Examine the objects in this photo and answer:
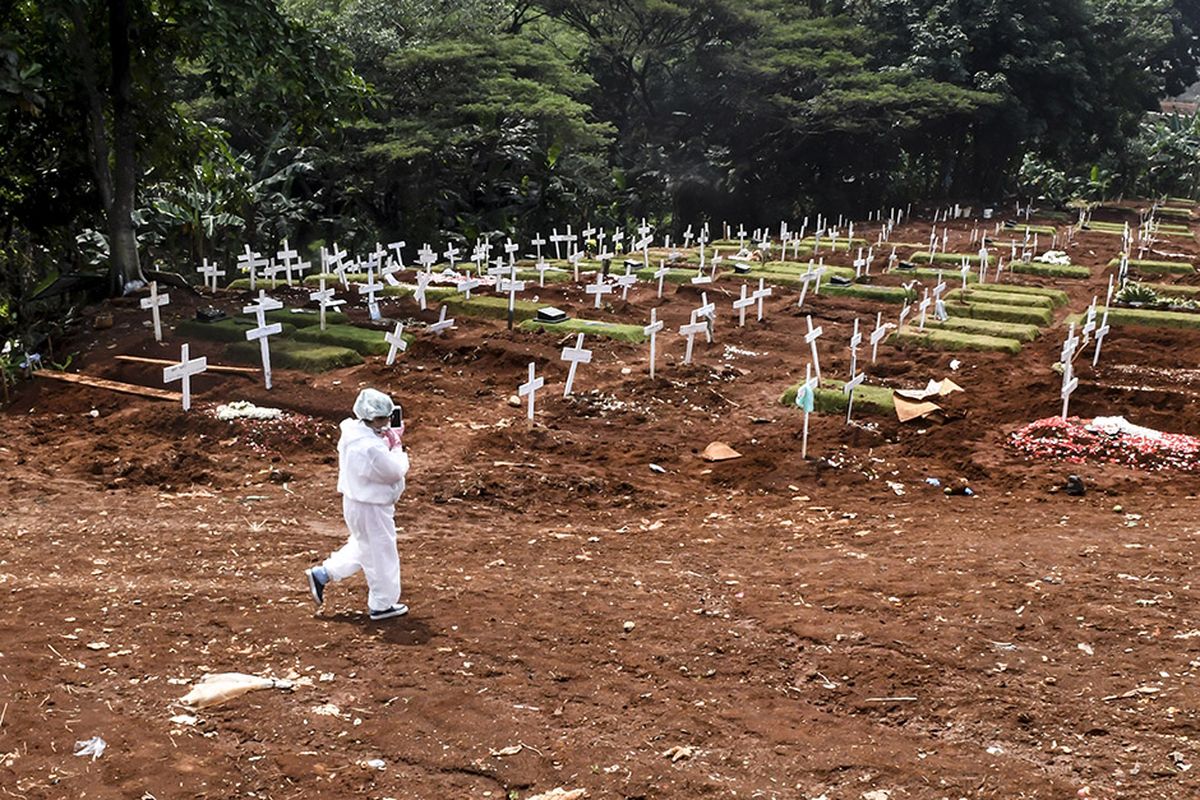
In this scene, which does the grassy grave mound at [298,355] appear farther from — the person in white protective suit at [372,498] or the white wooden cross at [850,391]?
the person in white protective suit at [372,498]

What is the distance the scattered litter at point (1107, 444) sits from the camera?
1037cm

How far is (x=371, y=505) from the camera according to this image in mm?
6352

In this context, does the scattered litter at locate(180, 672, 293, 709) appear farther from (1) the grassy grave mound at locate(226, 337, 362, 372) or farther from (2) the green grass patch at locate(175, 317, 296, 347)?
(2) the green grass patch at locate(175, 317, 296, 347)

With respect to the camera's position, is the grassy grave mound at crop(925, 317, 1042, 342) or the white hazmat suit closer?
the white hazmat suit

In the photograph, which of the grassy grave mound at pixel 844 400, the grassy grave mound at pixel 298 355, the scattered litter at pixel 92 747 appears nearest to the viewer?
the scattered litter at pixel 92 747

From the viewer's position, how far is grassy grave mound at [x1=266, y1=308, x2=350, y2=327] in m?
15.9

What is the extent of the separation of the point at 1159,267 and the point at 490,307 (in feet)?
53.4

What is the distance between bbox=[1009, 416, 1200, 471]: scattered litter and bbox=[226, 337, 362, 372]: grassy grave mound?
7.87 metres

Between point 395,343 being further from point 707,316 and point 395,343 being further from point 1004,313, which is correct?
point 1004,313

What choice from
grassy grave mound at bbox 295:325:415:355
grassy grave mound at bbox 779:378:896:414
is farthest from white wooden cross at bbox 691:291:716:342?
grassy grave mound at bbox 295:325:415:355

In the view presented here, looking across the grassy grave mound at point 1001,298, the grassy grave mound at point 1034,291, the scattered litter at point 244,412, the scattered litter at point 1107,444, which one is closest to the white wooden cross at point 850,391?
the scattered litter at point 1107,444

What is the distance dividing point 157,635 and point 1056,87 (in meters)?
39.7

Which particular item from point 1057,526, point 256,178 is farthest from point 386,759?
point 256,178

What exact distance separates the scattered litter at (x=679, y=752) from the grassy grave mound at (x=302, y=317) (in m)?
11.9
